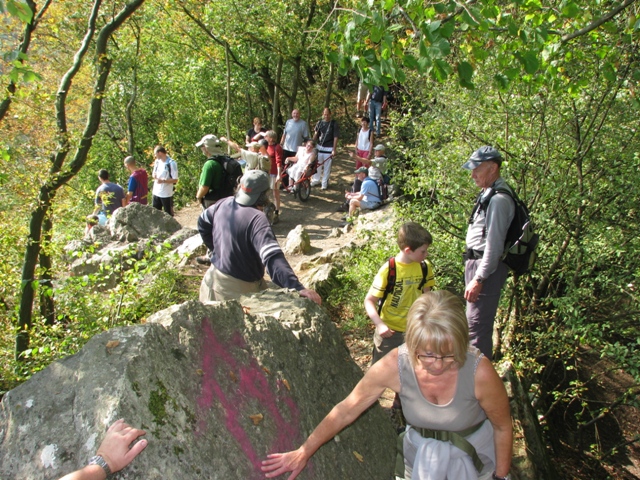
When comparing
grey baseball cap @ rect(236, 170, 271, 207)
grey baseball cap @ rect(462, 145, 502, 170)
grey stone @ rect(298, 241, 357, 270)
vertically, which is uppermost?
grey baseball cap @ rect(462, 145, 502, 170)

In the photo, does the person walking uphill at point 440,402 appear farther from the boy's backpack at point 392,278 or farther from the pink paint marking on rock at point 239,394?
the boy's backpack at point 392,278

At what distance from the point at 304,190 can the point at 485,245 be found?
9266mm

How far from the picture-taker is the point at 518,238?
4.39 metres

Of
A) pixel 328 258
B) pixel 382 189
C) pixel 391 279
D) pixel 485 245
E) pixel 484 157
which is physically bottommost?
pixel 328 258

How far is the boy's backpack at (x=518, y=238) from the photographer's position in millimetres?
4371

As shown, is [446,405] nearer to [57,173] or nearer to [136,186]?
[57,173]

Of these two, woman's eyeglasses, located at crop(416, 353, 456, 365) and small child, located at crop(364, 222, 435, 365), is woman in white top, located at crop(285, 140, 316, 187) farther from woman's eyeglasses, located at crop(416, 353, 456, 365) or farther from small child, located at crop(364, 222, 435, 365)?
woman's eyeglasses, located at crop(416, 353, 456, 365)

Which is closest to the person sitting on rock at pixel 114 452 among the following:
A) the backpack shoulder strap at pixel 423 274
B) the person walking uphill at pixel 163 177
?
the backpack shoulder strap at pixel 423 274

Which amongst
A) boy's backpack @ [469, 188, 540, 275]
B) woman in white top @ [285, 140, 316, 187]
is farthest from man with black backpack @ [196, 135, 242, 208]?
woman in white top @ [285, 140, 316, 187]

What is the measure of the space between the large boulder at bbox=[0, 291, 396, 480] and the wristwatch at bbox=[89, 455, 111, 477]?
0.08 metres

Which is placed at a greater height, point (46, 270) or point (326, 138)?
point (326, 138)

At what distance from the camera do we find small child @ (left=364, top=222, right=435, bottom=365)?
159 inches

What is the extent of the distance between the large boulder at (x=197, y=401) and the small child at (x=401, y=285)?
0.69 metres

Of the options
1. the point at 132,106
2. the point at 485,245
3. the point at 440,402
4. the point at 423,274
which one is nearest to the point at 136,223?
the point at 423,274
